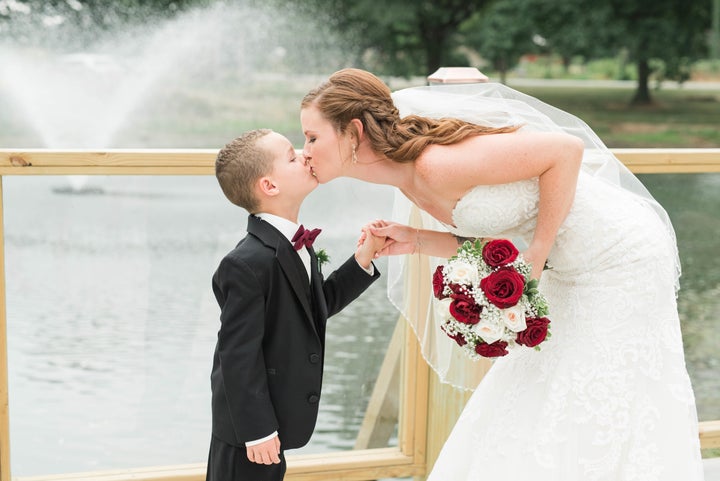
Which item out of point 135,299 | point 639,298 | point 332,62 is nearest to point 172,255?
point 135,299

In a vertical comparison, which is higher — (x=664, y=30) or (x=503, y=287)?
(x=503, y=287)

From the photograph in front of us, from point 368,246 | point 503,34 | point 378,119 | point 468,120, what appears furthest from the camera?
point 503,34

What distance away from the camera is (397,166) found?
2783 millimetres

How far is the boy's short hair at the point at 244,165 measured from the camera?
2.64 metres

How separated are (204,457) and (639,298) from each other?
5.86ft

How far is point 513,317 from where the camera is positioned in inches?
99.5

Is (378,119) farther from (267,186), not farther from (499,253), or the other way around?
(499,253)

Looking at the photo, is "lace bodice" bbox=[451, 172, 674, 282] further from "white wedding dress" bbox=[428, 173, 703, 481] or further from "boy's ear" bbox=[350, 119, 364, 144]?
"boy's ear" bbox=[350, 119, 364, 144]

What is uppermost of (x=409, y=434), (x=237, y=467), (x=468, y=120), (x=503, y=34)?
(x=468, y=120)

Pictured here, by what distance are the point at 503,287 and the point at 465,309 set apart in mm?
116

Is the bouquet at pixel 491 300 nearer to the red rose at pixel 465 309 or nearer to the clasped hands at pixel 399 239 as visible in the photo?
the red rose at pixel 465 309

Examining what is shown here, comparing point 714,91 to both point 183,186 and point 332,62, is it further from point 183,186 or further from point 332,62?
point 183,186

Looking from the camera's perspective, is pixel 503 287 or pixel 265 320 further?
pixel 265 320

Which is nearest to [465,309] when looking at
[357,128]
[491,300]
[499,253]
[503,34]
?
[491,300]
